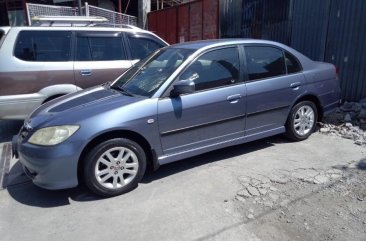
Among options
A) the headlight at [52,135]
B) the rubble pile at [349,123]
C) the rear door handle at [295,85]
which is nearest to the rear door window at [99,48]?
the headlight at [52,135]

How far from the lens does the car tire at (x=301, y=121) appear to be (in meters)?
5.04

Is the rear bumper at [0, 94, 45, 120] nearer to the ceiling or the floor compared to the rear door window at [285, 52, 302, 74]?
nearer to the floor

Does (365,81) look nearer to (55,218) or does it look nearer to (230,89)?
(230,89)

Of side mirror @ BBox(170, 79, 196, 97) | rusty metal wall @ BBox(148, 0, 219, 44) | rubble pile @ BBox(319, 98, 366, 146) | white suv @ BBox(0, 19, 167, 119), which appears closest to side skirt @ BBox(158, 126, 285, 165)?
side mirror @ BBox(170, 79, 196, 97)

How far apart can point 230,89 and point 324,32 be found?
3.81m

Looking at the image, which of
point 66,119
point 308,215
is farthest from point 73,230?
point 308,215

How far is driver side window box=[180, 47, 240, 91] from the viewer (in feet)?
13.8

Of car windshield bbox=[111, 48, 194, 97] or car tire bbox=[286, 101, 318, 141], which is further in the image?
car tire bbox=[286, 101, 318, 141]

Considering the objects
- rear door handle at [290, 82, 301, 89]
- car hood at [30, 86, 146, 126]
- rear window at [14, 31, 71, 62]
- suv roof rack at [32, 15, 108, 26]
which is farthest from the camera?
suv roof rack at [32, 15, 108, 26]

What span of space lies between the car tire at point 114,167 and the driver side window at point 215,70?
3.48 ft

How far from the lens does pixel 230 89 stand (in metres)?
4.36

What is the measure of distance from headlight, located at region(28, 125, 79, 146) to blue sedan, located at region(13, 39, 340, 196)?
0.01 m

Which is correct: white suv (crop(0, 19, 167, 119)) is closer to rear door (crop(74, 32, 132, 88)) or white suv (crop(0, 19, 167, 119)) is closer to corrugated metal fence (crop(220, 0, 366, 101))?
rear door (crop(74, 32, 132, 88))

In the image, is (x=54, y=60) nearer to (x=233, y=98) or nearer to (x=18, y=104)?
(x=18, y=104)
